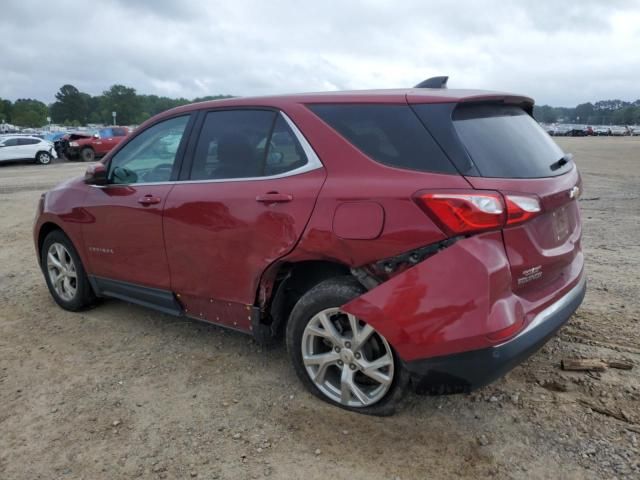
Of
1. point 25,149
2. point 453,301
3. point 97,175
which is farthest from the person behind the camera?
point 25,149

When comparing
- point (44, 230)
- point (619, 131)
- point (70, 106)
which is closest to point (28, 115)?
point (70, 106)

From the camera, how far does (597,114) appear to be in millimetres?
137000

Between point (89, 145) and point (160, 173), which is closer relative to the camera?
point (160, 173)

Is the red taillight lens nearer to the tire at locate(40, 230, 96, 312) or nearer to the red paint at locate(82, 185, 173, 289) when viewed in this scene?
the red paint at locate(82, 185, 173, 289)

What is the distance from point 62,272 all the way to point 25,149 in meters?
23.7

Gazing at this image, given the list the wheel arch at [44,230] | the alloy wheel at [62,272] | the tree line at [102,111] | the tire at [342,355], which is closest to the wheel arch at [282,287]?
the tire at [342,355]

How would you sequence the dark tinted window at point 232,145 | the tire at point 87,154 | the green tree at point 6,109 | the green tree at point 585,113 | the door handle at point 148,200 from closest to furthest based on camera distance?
the dark tinted window at point 232,145, the door handle at point 148,200, the tire at point 87,154, the green tree at point 6,109, the green tree at point 585,113

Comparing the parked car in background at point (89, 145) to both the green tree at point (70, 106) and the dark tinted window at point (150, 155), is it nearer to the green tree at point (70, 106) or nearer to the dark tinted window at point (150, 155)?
the dark tinted window at point (150, 155)

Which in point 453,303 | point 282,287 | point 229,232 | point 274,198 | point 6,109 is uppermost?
point 6,109

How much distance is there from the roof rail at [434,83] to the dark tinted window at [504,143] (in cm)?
44

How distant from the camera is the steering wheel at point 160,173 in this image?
12.6 ft

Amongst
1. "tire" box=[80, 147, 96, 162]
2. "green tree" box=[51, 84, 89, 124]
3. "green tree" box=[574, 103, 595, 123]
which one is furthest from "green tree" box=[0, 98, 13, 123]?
"green tree" box=[574, 103, 595, 123]

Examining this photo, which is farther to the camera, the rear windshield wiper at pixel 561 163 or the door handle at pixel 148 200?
the door handle at pixel 148 200

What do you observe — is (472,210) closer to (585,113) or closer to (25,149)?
(25,149)
